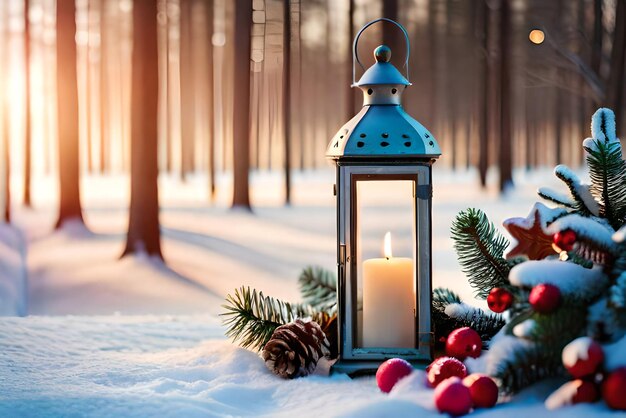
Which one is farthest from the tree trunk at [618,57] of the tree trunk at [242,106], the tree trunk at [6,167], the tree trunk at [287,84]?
the tree trunk at [6,167]

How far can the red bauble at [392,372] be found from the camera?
270 centimetres

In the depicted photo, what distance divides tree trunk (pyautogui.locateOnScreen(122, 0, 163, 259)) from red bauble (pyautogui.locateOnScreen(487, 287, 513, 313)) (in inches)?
217

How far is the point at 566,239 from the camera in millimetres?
2365

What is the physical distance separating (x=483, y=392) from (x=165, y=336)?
79.2 inches

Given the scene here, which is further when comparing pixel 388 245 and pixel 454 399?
pixel 388 245

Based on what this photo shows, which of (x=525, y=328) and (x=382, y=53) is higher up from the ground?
(x=382, y=53)

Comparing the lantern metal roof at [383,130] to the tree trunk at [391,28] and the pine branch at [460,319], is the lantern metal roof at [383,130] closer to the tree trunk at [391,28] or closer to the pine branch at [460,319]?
the pine branch at [460,319]

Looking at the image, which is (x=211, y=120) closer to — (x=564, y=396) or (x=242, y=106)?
(x=242, y=106)

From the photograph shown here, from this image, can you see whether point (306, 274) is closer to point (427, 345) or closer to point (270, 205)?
point (427, 345)

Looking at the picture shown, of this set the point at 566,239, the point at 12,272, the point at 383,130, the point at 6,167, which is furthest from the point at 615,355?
the point at 6,167

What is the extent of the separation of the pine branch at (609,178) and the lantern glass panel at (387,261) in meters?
0.64

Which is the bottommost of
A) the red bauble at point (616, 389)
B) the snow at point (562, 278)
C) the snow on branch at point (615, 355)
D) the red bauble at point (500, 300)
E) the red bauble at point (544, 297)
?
the red bauble at point (616, 389)

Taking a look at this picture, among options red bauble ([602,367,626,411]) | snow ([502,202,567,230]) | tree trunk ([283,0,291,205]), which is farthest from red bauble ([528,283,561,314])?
tree trunk ([283,0,291,205])

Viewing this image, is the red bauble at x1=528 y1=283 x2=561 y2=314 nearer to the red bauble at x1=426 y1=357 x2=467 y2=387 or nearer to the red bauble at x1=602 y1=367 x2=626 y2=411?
the red bauble at x1=602 y1=367 x2=626 y2=411
